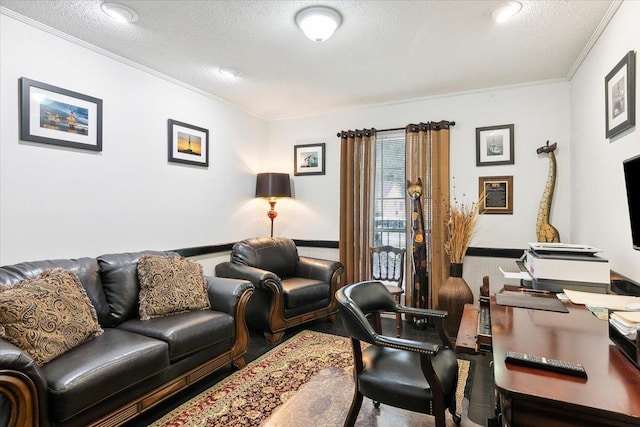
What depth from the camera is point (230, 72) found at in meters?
3.12

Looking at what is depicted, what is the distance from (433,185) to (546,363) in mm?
2830

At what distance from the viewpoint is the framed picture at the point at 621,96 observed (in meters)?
1.84

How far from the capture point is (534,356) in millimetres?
1054

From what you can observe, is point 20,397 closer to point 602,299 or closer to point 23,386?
point 23,386

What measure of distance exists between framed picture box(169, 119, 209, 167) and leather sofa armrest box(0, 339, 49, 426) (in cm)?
221

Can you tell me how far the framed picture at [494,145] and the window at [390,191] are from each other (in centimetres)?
83

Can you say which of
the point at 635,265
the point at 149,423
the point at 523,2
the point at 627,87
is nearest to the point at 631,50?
the point at 627,87

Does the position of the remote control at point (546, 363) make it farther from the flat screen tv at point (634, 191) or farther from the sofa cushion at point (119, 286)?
the sofa cushion at point (119, 286)

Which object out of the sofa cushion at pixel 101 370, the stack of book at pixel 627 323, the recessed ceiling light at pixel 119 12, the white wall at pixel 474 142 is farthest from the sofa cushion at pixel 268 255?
the stack of book at pixel 627 323

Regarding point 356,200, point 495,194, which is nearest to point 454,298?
point 495,194

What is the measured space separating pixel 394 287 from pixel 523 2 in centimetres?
270

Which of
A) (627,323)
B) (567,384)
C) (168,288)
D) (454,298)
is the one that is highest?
(627,323)

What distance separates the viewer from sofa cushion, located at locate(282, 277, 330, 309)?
128 inches

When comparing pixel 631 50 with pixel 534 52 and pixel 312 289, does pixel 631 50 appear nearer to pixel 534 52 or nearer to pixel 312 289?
pixel 534 52
